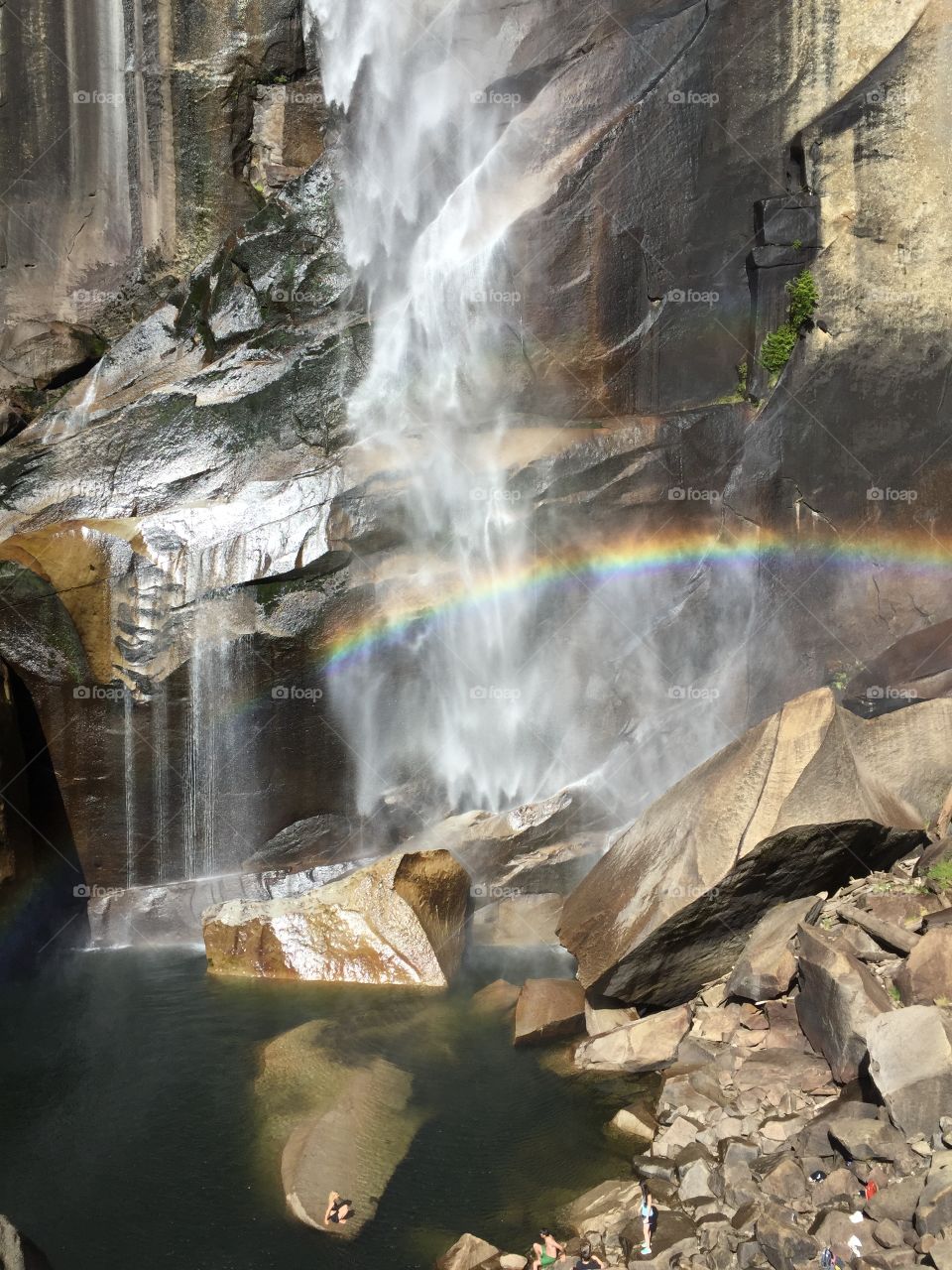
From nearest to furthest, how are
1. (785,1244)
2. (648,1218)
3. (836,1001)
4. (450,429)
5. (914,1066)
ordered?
(785,1244)
(914,1066)
(648,1218)
(836,1001)
(450,429)

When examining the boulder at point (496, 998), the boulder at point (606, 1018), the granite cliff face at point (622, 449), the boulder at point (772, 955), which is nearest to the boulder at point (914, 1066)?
the boulder at point (772, 955)

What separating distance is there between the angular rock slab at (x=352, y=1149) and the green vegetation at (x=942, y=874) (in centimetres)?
415

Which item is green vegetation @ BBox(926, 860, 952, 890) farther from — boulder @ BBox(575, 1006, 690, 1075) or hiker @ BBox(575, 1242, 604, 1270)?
hiker @ BBox(575, 1242, 604, 1270)

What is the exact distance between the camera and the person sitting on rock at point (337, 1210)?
7.07m

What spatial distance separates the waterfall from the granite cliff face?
245 mm

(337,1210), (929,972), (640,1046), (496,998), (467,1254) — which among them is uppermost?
(929,972)

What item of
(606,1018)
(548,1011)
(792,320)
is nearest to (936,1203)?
(606,1018)

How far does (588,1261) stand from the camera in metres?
6.42

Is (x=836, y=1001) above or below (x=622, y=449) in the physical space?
below

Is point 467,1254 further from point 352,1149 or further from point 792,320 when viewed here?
point 792,320

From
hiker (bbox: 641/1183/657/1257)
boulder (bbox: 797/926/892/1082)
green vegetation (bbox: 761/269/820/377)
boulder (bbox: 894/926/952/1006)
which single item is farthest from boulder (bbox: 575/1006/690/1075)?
green vegetation (bbox: 761/269/820/377)

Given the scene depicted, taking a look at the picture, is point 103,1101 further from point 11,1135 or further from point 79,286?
point 79,286

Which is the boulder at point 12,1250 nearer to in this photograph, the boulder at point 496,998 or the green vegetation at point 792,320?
the boulder at point 496,998

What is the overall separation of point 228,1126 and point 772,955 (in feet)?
13.3
